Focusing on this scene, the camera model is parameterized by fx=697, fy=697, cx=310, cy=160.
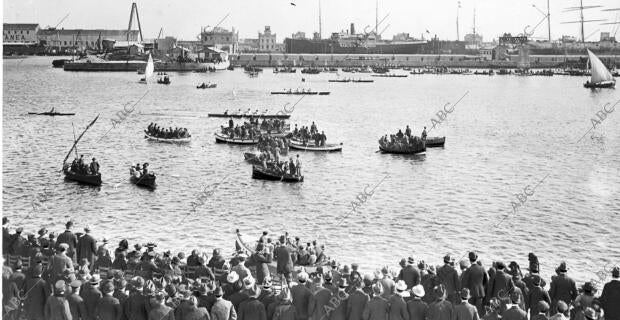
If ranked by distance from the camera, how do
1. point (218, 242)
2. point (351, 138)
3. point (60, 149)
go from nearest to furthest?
point (218, 242) < point (60, 149) < point (351, 138)

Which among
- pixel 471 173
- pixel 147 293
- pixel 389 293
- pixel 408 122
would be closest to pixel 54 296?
pixel 147 293

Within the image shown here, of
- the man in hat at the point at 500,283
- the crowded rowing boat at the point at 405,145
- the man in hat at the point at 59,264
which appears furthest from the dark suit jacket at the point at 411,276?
the crowded rowing boat at the point at 405,145

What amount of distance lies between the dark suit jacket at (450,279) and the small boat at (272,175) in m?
29.2

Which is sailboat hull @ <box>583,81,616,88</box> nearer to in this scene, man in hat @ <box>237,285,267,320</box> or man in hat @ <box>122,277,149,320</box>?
man in hat @ <box>237,285,267,320</box>

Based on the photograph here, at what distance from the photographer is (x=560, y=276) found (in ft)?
50.1

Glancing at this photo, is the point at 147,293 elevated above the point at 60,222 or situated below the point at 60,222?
above

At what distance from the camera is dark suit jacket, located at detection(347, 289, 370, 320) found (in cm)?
1309

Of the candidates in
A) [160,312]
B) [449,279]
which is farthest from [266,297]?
[449,279]

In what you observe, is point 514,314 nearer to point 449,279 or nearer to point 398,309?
point 398,309

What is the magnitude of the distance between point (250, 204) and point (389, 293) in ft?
84.3

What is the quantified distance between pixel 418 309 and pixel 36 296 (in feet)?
25.2

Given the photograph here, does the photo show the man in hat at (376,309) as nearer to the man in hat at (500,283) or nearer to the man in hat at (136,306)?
the man in hat at (500,283)

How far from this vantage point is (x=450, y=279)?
15742 millimetres

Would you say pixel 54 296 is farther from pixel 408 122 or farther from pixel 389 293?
pixel 408 122
